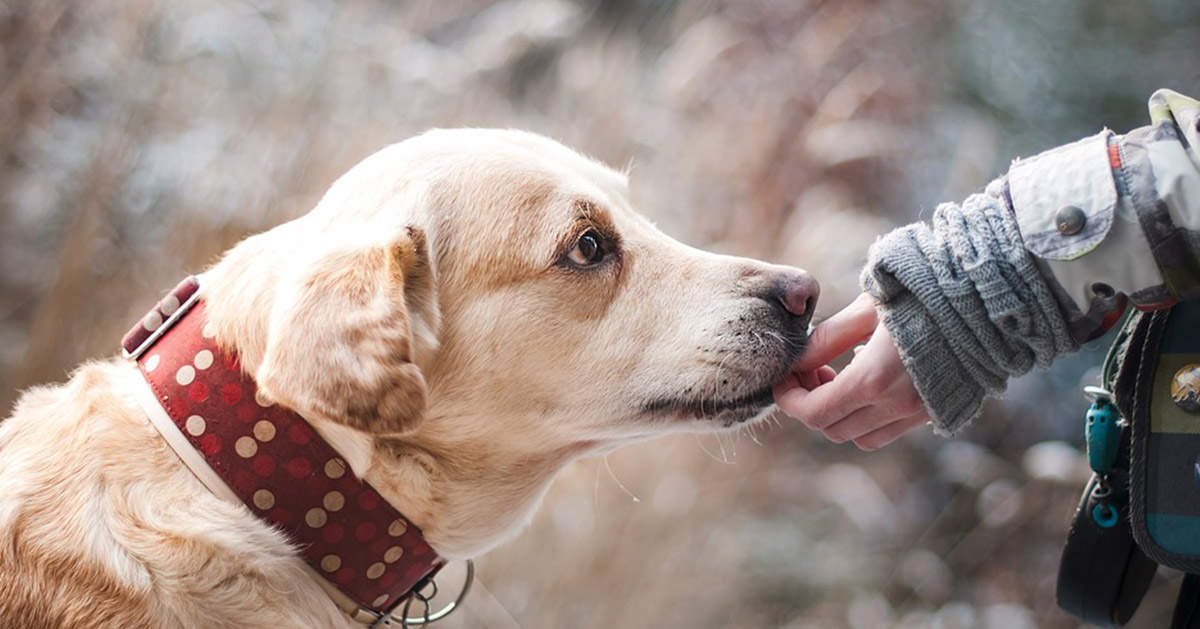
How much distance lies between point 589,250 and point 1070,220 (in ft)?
2.80

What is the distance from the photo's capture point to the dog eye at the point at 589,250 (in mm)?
1939

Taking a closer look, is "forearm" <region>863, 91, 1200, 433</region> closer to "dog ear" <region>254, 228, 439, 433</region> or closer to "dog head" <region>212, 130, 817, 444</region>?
"dog head" <region>212, 130, 817, 444</region>

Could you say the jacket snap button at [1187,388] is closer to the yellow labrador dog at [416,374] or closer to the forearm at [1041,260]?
the forearm at [1041,260]

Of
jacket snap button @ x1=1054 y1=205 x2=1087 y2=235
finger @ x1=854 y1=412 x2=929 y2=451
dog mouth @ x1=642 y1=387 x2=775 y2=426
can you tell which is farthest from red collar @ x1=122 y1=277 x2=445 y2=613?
jacket snap button @ x1=1054 y1=205 x2=1087 y2=235

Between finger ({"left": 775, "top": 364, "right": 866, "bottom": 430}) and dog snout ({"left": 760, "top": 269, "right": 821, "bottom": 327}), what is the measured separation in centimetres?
18

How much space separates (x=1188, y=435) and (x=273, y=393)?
1.38m

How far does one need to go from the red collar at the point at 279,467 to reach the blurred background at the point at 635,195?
141 cm

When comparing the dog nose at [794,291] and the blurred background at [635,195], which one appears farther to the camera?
the blurred background at [635,195]

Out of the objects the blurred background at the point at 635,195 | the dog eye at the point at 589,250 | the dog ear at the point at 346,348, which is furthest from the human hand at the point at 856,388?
the blurred background at the point at 635,195

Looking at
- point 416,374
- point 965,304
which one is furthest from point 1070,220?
point 416,374

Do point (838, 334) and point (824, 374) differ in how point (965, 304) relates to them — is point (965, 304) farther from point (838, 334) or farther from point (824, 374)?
point (824, 374)

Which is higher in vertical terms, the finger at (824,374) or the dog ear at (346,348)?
the dog ear at (346,348)

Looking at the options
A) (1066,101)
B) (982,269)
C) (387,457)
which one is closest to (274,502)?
(387,457)

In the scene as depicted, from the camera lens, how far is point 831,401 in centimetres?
174
